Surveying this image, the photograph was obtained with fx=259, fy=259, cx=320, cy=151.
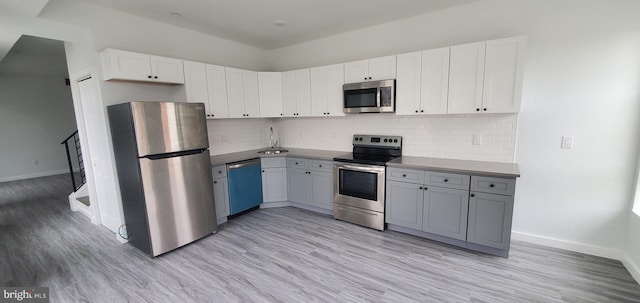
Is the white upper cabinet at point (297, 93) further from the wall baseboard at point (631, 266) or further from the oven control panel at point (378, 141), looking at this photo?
the wall baseboard at point (631, 266)

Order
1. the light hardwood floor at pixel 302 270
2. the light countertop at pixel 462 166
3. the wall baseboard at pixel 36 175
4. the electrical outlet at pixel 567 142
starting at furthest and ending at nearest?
the wall baseboard at pixel 36 175 < the electrical outlet at pixel 567 142 < the light countertop at pixel 462 166 < the light hardwood floor at pixel 302 270

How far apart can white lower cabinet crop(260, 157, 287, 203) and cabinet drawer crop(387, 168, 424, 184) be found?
1.73 metres

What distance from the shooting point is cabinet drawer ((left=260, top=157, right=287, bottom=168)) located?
160 inches

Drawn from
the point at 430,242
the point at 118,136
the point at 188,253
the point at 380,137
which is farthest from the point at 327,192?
the point at 118,136

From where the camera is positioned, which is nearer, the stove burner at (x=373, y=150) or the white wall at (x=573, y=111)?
the white wall at (x=573, y=111)

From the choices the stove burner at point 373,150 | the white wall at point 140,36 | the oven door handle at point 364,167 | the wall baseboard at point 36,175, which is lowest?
the wall baseboard at point 36,175

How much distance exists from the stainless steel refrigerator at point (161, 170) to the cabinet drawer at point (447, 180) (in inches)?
104

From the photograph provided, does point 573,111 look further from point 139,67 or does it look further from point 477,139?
point 139,67

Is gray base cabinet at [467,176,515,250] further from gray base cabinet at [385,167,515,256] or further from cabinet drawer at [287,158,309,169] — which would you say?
cabinet drawer at [287,158,309,169]

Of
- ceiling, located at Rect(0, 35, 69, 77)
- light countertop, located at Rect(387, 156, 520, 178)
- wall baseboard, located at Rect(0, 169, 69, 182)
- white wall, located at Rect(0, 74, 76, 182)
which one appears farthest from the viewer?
wall baseboard, located at Rect(0, 169, 69, 182)

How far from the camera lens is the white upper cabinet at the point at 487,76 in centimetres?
261

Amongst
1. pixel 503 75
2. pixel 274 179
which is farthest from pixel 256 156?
pixel 503 75

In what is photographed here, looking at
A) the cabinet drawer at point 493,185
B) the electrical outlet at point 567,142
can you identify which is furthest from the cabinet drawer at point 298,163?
the electrical outlet at point 567,142

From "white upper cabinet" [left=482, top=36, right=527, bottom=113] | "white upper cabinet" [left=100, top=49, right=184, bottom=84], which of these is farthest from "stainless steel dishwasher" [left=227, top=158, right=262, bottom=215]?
"white upper cabinet" [left=482, top=36, right=527, bottom=113]
